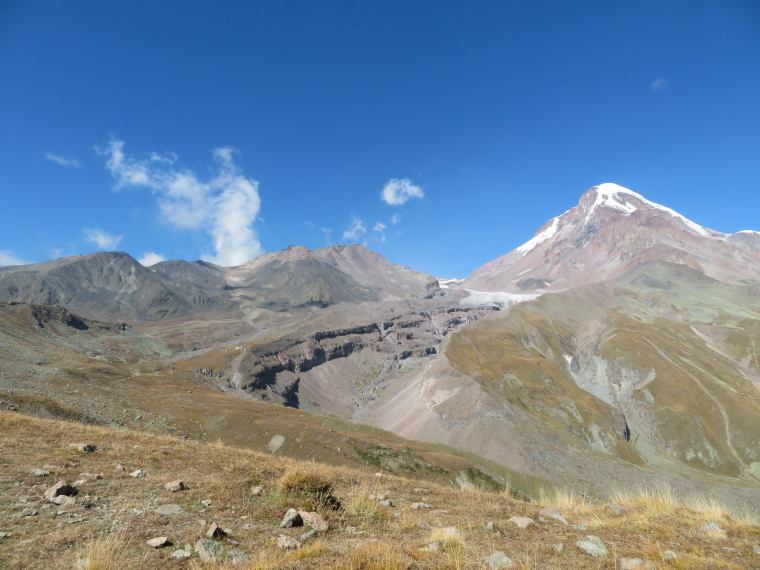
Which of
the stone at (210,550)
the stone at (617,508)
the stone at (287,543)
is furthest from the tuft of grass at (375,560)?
the stone at (617,508)

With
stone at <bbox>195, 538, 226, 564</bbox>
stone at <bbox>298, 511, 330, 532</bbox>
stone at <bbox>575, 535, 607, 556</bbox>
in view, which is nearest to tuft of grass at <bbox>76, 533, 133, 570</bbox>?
stone at <bbox>195, 538, 226, 564</bbox>

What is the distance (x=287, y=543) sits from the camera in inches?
277

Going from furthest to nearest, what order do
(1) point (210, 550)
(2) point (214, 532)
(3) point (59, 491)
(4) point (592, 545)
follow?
(3) point (59, 491), (4) point (592, 545), (2) point (214, 532), (1) point (210, 550)

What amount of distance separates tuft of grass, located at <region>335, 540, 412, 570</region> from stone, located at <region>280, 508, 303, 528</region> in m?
2.40

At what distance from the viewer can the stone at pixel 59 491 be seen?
27.6 ft

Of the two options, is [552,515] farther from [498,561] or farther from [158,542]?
[158,542]

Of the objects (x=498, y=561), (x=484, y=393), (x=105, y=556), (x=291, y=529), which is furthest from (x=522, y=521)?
(x=484, y=393)

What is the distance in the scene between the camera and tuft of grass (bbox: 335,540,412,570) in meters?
5.74

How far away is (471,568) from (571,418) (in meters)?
141

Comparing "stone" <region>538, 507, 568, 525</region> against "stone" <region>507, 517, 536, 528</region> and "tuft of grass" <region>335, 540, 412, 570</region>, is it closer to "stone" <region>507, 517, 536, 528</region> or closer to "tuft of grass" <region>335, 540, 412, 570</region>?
"stone" <region>507, 517, 536, 528</region>

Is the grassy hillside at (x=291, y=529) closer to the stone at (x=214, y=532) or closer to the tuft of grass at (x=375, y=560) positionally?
the tuft of grass at (x=375, y=560)

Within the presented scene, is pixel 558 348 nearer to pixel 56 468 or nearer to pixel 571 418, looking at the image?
pixel 571 418

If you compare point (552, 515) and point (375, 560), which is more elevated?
point (375, 560)

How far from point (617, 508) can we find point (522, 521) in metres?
4.67
